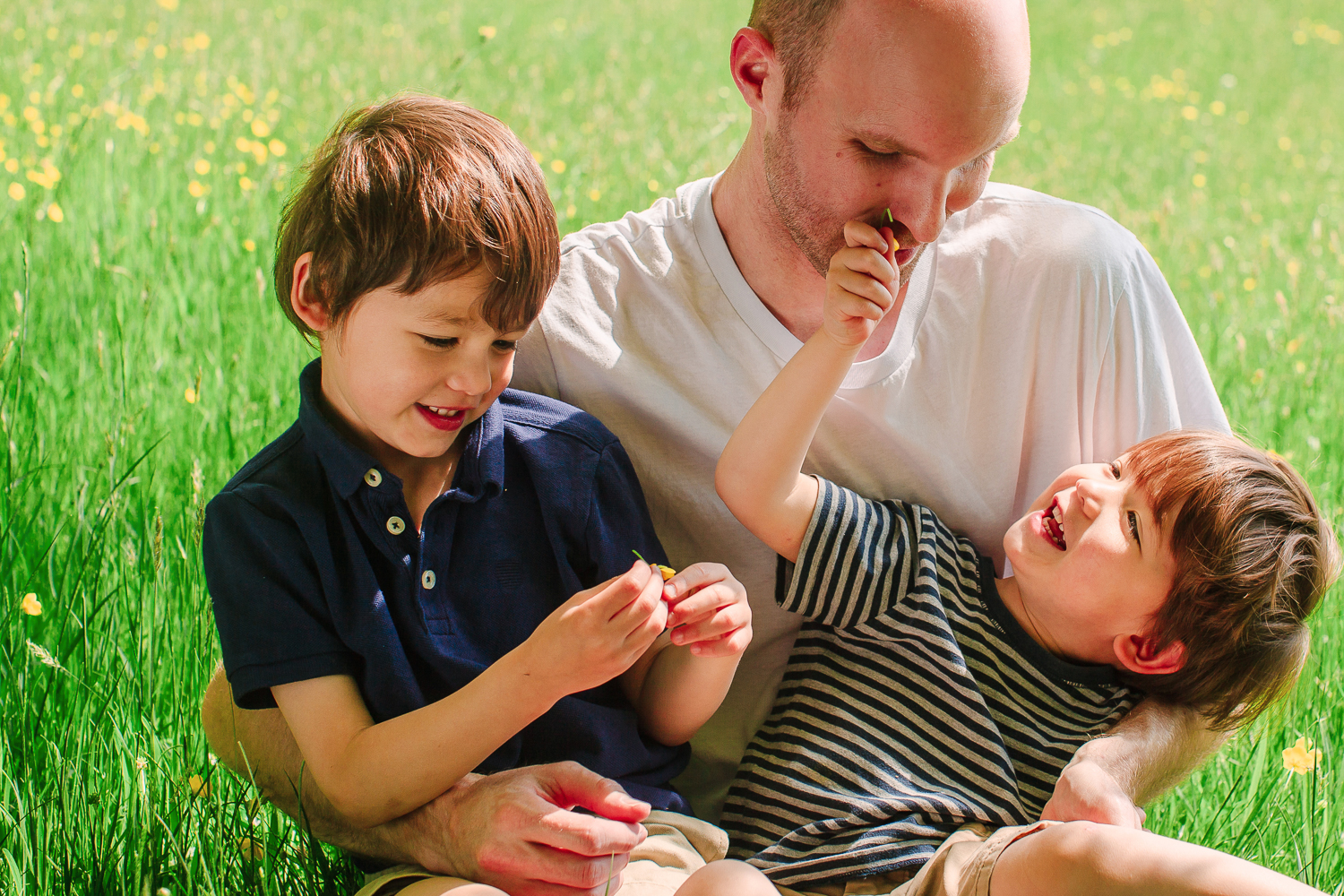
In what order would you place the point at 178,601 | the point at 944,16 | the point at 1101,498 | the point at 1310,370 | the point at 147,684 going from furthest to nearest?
the point at 1310,370, the point at 178,601, the point at 147,684, the point at 1101,498, the point at 944,16

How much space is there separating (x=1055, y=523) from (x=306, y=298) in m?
1.20

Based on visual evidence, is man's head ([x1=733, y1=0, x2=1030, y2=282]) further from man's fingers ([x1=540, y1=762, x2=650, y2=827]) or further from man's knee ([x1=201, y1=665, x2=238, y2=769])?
man's knee ([x1=201, y1=665, x2=238, y2=769])

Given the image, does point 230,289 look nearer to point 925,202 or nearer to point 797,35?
point 797,35

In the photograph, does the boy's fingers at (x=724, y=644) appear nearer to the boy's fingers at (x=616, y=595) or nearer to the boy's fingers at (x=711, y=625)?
the boy's fingers at (x=711, y=625)

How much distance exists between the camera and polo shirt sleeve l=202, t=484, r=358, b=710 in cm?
145

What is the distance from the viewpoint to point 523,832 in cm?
138

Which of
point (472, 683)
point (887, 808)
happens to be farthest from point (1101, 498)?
point (472, 683)

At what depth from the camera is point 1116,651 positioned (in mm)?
1751

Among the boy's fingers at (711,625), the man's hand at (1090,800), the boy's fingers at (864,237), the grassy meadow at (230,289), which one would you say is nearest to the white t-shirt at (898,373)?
the boy's fingers at (864,237)

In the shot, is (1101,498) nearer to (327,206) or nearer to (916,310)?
(916,310)

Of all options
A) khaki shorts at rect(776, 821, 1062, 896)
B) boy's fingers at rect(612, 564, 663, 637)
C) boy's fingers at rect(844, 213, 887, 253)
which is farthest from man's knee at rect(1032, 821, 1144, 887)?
boy's fingers at rect(844, 213, 887, 253)

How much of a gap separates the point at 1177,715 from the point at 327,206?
1.49 metres

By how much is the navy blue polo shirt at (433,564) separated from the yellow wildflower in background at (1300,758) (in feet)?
3.33

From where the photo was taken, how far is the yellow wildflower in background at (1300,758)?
1.84 metres
